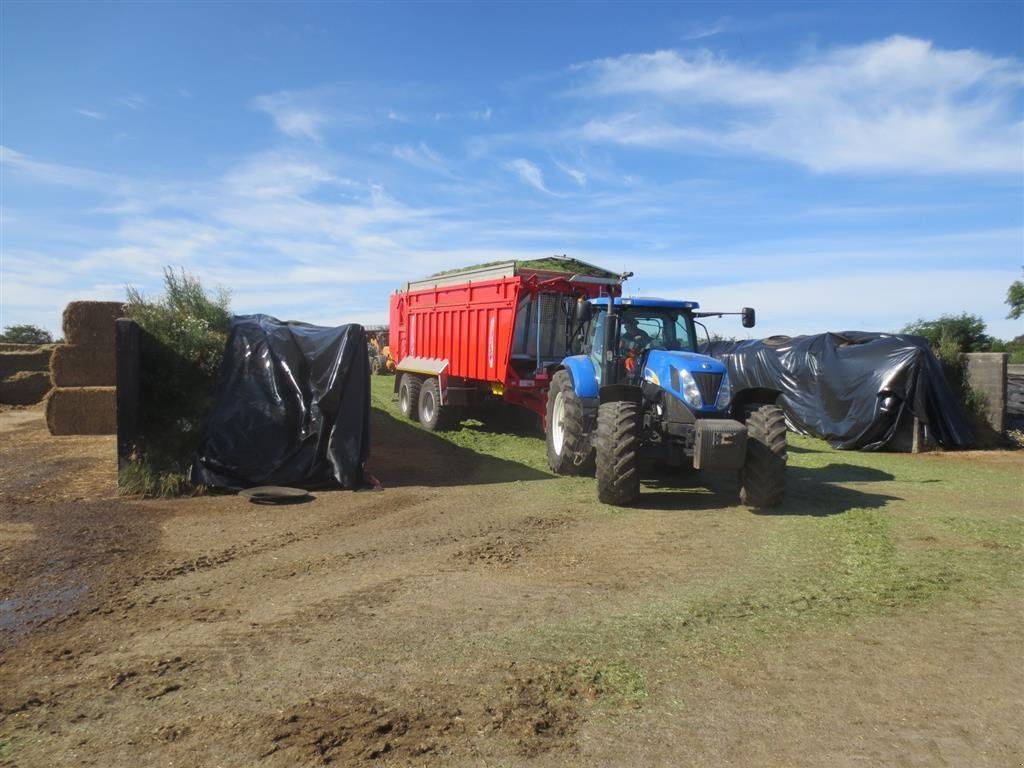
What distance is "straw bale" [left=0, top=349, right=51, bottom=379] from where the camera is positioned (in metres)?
18.4

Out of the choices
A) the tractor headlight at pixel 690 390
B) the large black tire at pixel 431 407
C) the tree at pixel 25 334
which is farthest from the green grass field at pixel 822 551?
the tree at pixel 25 334

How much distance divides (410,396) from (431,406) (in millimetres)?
1493

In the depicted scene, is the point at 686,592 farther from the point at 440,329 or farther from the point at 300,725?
the point at 440,329

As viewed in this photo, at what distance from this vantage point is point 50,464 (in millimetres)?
9906

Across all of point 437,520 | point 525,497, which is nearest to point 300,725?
point 437,520

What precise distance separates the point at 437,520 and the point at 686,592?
115 inches

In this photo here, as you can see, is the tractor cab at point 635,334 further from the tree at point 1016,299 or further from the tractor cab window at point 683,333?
the tree at point 1016,299

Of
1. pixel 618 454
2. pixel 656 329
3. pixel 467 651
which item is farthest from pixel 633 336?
pixel 467 651

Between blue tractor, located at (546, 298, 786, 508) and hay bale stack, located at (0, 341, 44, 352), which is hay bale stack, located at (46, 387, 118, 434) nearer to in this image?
blue tractor, located at (546, 298, 786, 508)

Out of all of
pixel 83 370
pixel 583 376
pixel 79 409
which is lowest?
pixel 79 409

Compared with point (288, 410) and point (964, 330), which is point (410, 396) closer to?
point (288, 410)

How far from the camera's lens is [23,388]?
17938 millimetres

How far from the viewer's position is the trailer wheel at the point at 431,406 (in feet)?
46.9

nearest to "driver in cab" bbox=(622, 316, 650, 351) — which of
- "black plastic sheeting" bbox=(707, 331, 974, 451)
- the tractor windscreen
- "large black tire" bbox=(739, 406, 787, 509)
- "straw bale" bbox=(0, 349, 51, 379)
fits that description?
the tractor windscreen
